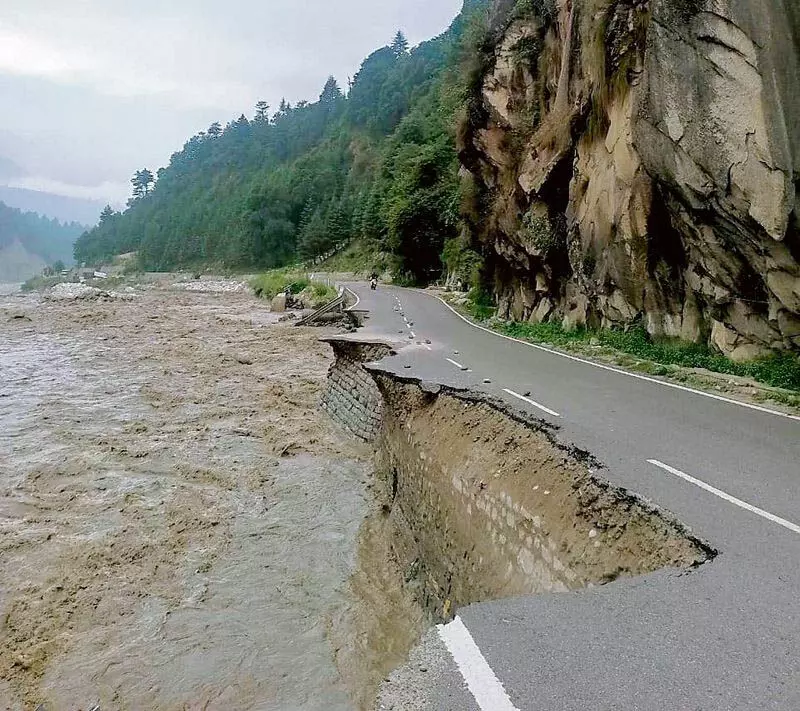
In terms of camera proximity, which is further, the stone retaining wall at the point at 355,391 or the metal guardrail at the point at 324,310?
the metal guardrail at the point at 324,310

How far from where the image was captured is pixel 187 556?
952 cm

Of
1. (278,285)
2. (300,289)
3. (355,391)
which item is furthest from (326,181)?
(355,391)

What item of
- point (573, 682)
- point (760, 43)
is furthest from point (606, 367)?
point (573, 682)

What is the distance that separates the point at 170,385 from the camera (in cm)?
2133

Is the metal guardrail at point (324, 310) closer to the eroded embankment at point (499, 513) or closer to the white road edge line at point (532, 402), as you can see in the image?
the eroded embankment at point (499, 513)

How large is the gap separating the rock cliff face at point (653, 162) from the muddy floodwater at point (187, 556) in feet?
27.3

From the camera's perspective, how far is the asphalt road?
3203 mm

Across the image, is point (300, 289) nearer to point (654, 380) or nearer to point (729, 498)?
point (654, 380)

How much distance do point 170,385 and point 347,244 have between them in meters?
64.5

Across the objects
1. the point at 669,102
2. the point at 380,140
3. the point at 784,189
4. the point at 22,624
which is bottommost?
the point at 22,624

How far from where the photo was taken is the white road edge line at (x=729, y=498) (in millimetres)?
5209

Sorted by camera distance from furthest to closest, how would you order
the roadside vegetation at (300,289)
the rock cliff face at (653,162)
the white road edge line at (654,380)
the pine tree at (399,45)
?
the pine tree at (399,45), the roadside vegetation at (300,289), the rock cliff face at (653,162), the white road edge line at (654,380)

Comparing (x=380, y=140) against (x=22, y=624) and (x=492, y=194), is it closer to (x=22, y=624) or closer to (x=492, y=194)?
(x=492, y=194)

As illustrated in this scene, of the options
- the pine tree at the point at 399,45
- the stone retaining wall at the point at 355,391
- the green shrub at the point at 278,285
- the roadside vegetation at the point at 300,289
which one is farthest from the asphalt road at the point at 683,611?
the pine tree at the point at 399,45
